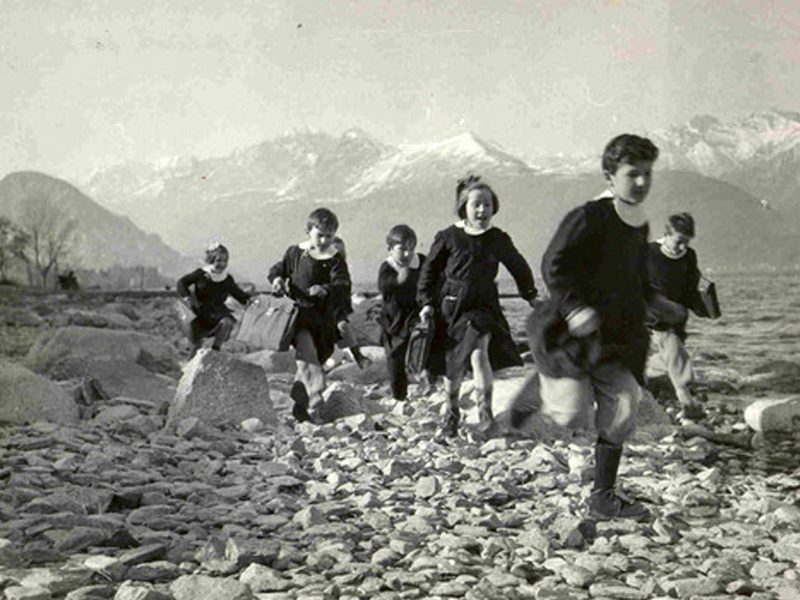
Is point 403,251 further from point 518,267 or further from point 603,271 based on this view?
point 603,271

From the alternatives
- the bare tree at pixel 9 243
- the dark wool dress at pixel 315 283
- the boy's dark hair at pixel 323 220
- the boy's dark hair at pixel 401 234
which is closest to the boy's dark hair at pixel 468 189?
the boy's dark hair at pixel 401 234

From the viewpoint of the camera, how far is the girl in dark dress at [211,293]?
4496 millimetres

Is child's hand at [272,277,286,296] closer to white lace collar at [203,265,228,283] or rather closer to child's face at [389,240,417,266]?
child's face at [389,240,417,266]

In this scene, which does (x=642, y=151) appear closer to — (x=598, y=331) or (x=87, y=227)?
(x=598, y=331)

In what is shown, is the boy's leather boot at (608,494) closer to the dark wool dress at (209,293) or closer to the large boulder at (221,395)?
the large boulder at (221,395)

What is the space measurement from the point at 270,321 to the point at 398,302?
56 cm

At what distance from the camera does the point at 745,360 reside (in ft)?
11.0

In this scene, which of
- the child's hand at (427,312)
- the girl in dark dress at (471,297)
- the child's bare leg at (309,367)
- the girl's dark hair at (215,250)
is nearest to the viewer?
the girl in dark dress at (471,297)

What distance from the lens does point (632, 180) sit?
7.68 feet

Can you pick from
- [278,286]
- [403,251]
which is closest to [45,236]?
[278,286]

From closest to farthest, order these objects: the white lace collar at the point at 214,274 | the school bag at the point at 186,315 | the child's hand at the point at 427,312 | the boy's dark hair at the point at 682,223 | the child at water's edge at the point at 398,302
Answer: the boy's dark hair at the point at 682,223, the child's hand at the point at 427,312, the child at water's edge at the point at 398,302, the white lace collar at the point at 214,274, the school bag at the point at 186,315

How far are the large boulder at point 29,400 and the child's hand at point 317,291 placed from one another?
1.20 metres

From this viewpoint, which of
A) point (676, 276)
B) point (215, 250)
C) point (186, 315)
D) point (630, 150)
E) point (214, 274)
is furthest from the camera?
point (186, 315)

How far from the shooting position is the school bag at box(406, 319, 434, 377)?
359 centimetres
